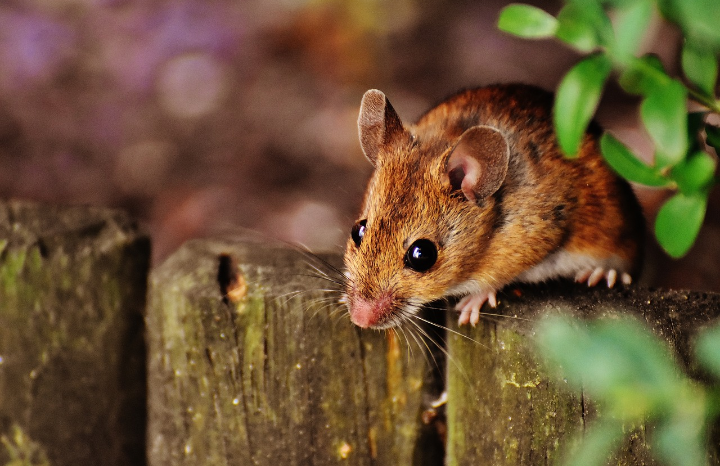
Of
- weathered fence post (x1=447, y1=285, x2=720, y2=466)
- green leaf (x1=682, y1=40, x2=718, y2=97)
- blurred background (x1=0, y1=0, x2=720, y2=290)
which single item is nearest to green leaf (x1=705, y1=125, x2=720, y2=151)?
green leaf (x1=682, y1=40, x2=718, y2=97)

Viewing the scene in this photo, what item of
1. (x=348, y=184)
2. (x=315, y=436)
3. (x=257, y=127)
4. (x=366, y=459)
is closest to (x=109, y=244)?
(x=315, y=436)

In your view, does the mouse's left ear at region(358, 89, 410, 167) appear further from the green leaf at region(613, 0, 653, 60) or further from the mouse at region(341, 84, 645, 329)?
the green leaf at region(613, 0, 653, 60)

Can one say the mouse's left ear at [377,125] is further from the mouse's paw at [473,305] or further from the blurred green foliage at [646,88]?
the blurred green foliage at [646,88]

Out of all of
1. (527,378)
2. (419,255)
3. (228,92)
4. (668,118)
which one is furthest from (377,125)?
(228,92)

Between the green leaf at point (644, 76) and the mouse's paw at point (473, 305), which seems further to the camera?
the mouse's paw at point (473, 305)

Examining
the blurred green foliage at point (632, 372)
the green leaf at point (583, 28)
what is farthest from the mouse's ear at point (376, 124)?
the blurred green foliage at point (632, 372)

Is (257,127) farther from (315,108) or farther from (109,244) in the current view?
(109,244)
